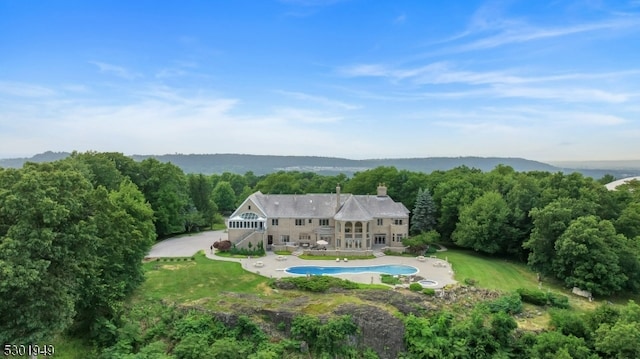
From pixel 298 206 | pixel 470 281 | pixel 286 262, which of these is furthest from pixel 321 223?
pixel 470 281

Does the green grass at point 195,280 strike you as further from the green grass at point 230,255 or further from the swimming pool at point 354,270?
the swimming pool at point 354,270

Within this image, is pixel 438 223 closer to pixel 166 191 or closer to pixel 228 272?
pixel 228 272

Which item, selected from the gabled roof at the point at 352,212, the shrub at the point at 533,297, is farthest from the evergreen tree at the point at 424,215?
the shrub at the point at 533,297

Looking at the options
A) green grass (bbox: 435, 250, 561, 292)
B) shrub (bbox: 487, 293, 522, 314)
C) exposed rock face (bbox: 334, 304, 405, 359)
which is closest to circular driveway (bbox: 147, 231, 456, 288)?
green grass (bbox: 435, 250, 561, 292)

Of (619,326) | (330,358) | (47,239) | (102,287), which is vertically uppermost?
(47,239)

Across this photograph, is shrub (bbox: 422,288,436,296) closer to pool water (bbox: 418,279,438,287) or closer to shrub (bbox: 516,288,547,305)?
pool water (bbox: 418,279,438,287)

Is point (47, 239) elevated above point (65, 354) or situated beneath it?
elevated above

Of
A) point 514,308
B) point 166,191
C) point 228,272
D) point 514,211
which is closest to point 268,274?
point 228,272

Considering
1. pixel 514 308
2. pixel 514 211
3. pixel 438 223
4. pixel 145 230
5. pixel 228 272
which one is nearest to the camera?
pixel 514 308
